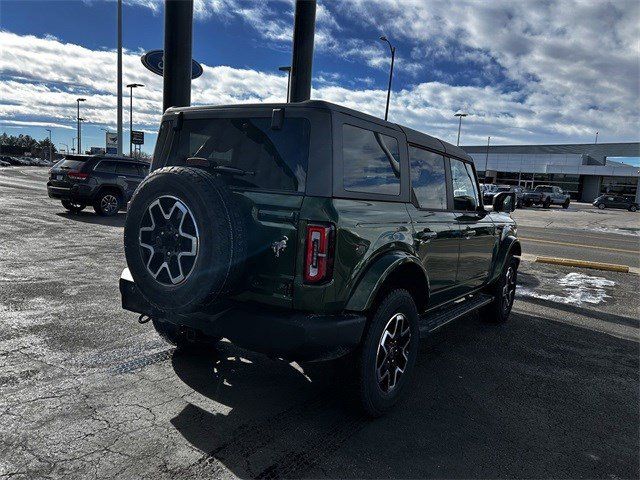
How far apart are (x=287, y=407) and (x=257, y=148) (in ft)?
5.78

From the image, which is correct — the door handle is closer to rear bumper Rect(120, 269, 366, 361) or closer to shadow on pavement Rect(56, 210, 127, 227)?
→ rear bumper Rect(120, 269, 366, 361)

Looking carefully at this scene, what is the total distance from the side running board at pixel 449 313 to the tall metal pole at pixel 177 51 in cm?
482

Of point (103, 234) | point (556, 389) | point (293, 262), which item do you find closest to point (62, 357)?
point (293, 262)

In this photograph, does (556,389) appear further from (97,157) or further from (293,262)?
(97,157)

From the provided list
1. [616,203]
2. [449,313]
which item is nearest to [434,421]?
[449,313]

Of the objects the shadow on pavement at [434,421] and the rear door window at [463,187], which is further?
the rear door window at [463,187]

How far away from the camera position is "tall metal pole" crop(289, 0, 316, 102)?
7.89m

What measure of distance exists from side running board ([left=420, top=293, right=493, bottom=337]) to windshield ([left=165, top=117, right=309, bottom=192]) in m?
1.60

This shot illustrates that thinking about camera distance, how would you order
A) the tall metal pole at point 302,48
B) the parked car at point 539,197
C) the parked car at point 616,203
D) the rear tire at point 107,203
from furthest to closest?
the parked car at point 616,203 → the parked car at point 539,197 → the rear tire at point 107,203 → the tall metal pole at point 302,48

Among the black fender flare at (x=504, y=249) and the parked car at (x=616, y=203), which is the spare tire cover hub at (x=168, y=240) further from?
the parked car at (x=616, y=203)

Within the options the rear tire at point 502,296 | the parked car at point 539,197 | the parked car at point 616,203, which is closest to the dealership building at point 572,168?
the parked car at point 616,203

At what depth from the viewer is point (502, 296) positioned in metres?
5.55

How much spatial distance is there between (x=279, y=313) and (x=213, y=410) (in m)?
0.90

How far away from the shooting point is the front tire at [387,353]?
301 cm
